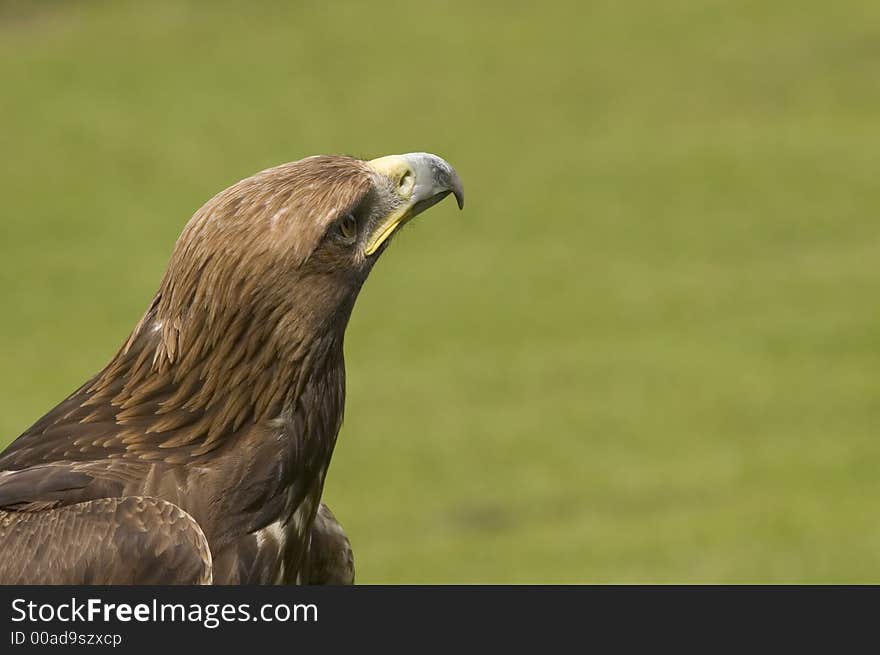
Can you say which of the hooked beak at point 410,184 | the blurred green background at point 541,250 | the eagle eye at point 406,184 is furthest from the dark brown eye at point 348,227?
the blurred green background at point 541,250

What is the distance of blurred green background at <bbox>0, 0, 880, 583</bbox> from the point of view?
1636 centimetres

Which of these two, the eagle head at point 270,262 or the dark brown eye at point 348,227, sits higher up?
the dark brown eye at point 348,227

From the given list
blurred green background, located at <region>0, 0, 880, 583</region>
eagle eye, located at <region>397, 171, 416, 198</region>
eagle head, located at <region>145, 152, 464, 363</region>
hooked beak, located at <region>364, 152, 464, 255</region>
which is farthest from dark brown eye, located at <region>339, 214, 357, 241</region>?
blurred green background, located at <region>0, 0, 880, 583</region>

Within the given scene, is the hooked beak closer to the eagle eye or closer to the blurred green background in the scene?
the eagle eye

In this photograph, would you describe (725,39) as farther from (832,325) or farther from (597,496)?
(597,496)

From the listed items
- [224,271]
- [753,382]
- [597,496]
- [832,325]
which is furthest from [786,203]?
[224,271]

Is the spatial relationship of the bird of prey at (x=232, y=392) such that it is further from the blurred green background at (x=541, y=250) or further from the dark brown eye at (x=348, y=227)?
the blurred green background at (x=541, y=250)

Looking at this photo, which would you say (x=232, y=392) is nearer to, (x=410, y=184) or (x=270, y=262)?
(x=270, y=262)

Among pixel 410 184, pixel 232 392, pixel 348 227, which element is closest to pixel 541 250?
pixel 410 184

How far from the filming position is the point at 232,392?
5.01 m

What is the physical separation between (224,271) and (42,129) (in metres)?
23.7

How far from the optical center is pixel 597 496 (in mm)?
16641

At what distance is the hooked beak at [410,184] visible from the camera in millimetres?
5293

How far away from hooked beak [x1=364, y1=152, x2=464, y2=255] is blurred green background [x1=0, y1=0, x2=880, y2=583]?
30.7 ft
